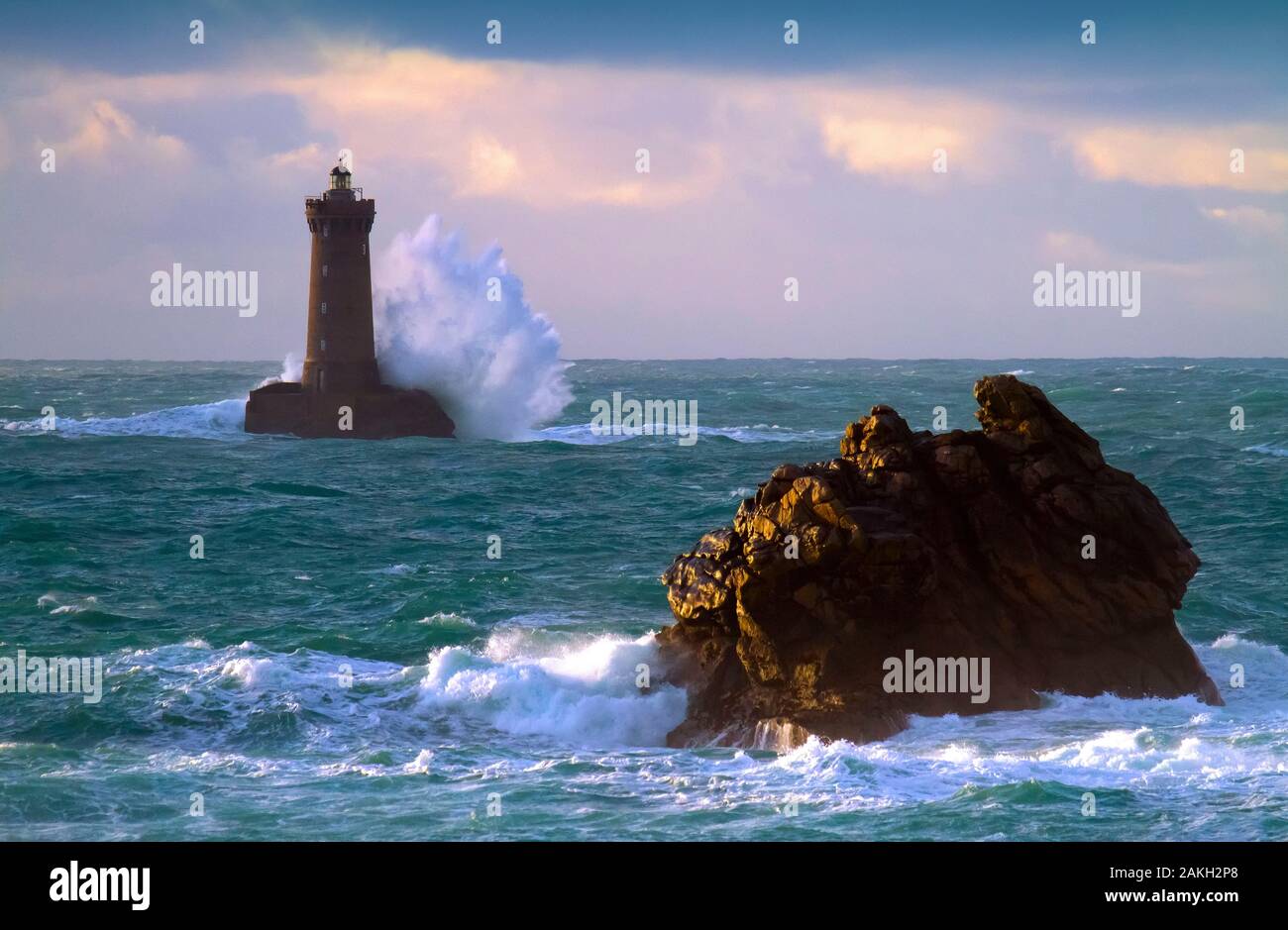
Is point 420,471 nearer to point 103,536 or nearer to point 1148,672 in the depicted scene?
point 103,536

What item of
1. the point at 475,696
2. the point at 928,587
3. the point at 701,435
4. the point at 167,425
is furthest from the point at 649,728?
the point at 167,425

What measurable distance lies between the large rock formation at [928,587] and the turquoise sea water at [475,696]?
0.64m

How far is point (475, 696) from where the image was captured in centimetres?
2034

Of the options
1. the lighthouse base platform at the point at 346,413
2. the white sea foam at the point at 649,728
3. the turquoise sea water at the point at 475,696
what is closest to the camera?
the turquoise sea water at the point at 475,696

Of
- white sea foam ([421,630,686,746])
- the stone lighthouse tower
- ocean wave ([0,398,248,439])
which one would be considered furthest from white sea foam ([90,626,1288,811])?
A: ocean wave ([0,398,248,439])

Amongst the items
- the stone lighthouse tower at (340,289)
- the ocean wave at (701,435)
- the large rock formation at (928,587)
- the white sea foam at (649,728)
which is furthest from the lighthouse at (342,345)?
the large rock formation at (928,587)

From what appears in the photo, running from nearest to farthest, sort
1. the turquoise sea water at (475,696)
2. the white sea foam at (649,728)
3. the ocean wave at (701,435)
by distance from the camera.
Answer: the turquoise sea water at (475,696) < the white sea foam at (649,728) < the ocean wave at (701,435)

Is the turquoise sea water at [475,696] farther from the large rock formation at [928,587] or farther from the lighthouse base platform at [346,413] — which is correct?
the lighthouse base platform at [346,413]

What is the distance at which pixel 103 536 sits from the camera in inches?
1320

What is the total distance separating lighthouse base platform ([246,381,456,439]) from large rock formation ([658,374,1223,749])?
4106 centimetres

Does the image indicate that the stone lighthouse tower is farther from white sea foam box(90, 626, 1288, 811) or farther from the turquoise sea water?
white sea foam box(90, 626, 1288, 811)

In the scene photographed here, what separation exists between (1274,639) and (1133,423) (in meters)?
46.4

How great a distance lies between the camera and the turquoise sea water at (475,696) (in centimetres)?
1556
